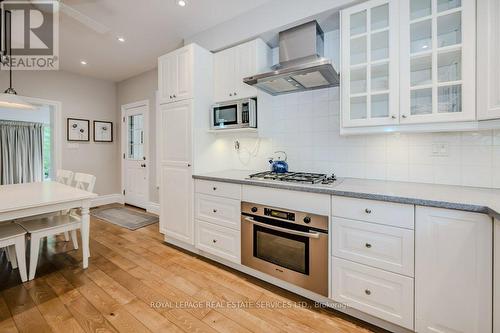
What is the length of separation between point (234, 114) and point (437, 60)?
1736 mm

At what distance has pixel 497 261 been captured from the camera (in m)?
1.12

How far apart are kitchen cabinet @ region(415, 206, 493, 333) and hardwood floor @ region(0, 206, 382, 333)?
45 centimetres

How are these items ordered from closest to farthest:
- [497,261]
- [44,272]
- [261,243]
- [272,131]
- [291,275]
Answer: [497,261]
[291,275]
[261,243]
[44,272]
[272,131]

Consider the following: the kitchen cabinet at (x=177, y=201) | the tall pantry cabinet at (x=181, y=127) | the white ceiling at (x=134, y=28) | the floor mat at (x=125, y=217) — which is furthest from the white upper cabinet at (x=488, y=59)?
the floor mat at (x=125, y=217)

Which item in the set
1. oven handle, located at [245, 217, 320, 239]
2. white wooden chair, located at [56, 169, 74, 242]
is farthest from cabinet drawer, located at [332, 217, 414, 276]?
white wooden chair, located at [56, 169, 74, 242]

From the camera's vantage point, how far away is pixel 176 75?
2.68 meters

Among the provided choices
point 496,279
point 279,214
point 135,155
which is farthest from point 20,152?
point 496,279

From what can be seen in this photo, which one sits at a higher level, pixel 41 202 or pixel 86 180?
pixel 86 180

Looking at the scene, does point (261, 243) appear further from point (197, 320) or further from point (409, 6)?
point (409, 6)

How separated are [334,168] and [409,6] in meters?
1.37

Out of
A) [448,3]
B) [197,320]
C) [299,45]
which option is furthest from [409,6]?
[197,320]

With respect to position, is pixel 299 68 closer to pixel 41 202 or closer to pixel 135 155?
pixel 41 202

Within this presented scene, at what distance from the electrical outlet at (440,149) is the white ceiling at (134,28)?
81.0 inches

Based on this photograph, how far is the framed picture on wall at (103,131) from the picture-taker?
4785mm
